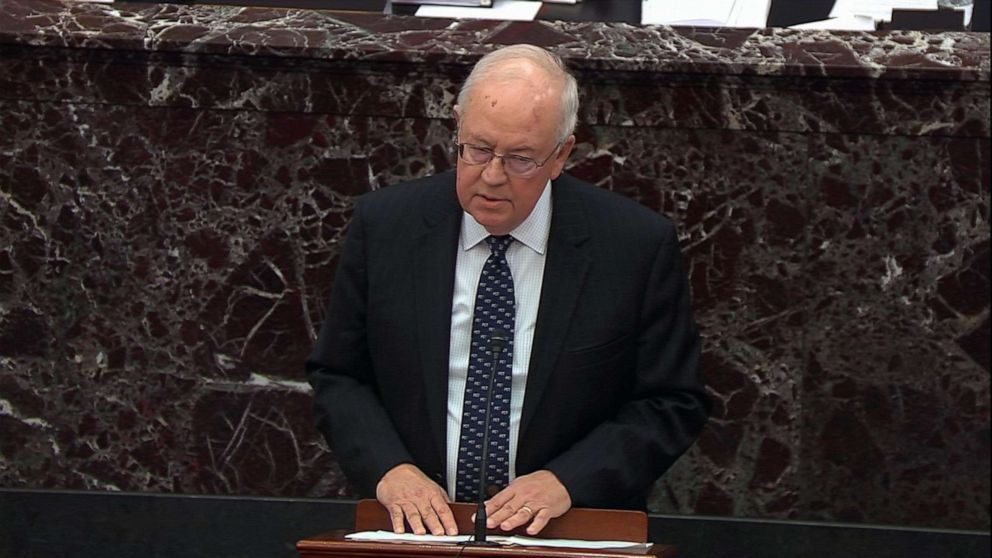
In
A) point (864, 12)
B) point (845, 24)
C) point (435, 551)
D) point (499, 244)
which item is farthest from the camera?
point (864, 12)

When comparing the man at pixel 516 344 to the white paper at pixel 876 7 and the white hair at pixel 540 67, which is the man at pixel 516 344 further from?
the white paper at pixel 876 7

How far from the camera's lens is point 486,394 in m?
3.63

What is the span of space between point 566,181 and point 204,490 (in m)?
1.49

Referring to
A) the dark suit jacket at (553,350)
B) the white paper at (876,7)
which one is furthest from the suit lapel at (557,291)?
the white paper at (876,7)

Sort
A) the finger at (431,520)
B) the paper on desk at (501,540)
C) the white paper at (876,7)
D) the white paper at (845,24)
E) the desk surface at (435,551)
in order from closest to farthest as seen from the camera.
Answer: the desk surface at (435,551) < the paper on desk at (501,540) < the finger at (431,520) < the white paper at (845,24) < the white paper at (876,7)

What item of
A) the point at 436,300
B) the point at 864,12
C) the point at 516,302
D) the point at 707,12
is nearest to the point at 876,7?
the point at 864,12

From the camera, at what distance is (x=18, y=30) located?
4.50 meters

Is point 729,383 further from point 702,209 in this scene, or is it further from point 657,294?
point 657,294

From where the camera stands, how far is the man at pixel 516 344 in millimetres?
3607

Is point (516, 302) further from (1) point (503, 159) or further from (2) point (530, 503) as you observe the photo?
(2) point (530, 503)

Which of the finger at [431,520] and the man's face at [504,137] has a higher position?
the man's face at [504,137]

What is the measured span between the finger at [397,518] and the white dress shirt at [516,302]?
261 mm

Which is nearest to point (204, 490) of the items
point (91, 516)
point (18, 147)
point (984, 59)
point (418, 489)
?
point (91, 516)

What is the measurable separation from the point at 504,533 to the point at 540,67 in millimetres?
918
